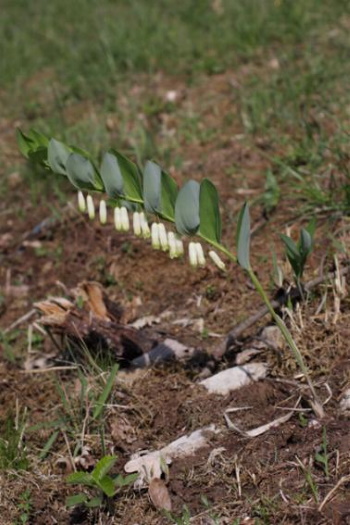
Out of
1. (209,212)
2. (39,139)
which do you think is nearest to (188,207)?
(209,212)

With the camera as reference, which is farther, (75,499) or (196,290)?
(196,290)

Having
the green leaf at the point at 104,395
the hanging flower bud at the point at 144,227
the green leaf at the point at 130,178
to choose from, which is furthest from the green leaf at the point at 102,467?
the green leaf at the point at 130,178

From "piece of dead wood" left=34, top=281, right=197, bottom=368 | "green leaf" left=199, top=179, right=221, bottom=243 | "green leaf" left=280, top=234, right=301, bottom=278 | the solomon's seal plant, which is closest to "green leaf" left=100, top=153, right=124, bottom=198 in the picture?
the solomon's seal plant

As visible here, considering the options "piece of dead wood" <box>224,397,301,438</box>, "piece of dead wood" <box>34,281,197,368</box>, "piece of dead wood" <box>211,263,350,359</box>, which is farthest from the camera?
"piece of dead wood" <box>34,281,197,368</box>

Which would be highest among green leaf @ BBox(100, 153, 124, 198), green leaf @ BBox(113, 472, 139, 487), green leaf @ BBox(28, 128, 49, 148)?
green leaf @ BBox(28, 128, 49, 148)

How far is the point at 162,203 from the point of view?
2.74m

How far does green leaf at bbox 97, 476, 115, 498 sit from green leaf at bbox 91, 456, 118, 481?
15mm

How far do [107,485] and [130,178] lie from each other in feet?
3.01

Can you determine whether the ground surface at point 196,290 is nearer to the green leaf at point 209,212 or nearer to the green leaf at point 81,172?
the green leaf at point 209,212

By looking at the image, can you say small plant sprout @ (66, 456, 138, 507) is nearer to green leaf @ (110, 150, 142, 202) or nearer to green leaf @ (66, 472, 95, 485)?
green leaf @ (66, 472, 95, 485)

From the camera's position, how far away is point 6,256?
14.6 ft

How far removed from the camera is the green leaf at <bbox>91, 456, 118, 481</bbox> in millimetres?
2590

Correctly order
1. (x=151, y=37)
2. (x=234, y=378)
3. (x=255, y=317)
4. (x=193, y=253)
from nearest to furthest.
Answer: (x=193, y=253)
(x=234, y=378)
(x=255, y=317)
(x=151, y=37)

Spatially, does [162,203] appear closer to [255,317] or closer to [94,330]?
[255,317]
